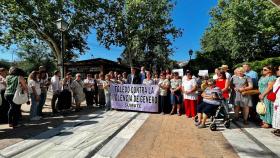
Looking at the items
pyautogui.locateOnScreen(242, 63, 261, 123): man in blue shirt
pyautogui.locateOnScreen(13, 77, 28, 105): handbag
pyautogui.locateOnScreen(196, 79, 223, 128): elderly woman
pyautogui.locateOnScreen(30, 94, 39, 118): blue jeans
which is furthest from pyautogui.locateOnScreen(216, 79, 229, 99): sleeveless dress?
pyautogui.locateOnScreen(30, 94, 39, 118): blue jeans

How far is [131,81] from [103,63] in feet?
28.7

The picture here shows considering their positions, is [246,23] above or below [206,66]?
above

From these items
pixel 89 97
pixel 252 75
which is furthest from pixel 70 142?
pixel 89 97

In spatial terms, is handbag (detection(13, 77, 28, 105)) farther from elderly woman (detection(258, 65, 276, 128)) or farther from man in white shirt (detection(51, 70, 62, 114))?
elderly woman (detection(258, 65, 276, 128))

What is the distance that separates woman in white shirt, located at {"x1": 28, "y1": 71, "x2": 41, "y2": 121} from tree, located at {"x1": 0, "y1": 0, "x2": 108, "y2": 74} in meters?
17.1

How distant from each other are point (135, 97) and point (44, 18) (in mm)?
17471

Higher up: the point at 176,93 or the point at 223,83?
the point at 223,83

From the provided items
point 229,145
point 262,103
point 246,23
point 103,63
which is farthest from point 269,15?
point 229,145

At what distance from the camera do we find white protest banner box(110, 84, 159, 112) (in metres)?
10.6

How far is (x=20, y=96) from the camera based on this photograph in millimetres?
7473

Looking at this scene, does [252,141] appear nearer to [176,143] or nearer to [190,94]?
[176,143]

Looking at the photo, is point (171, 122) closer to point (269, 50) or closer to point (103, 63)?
point (103, 63)

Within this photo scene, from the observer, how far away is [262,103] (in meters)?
7.17

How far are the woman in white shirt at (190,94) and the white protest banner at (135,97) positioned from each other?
1.35 metres
